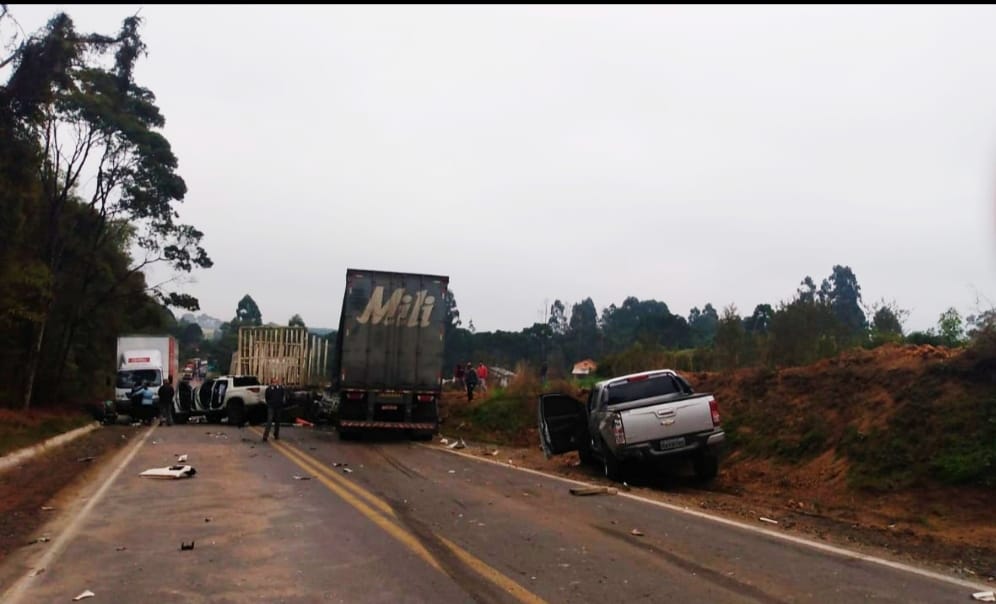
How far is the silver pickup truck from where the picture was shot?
520 inches

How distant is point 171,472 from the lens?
14.8 metres

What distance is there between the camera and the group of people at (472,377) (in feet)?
103

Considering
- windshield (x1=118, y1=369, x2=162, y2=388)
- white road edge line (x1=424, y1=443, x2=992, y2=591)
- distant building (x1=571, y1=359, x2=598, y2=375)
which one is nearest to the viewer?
white road edge line (x1=424, y1=443, x2=992, y2=591)

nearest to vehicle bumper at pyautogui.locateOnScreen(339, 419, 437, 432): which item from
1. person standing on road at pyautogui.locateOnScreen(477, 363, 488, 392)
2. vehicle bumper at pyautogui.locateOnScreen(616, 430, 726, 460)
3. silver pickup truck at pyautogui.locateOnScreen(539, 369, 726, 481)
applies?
silver pickup truck at pyautogui.locateOnScreen(539, 369, 726, 481)

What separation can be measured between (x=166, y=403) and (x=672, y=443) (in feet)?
78.2

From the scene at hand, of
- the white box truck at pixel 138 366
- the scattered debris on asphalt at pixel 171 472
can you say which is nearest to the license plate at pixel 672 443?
the scattered debris on asphalt at pixel 171 472

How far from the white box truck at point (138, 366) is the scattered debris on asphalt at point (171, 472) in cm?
2052

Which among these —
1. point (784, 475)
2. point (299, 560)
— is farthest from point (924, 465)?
point (299, 560)

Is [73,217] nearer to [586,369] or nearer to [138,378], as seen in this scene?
[138,378]

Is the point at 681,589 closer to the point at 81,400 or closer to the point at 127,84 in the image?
the point at 127,84

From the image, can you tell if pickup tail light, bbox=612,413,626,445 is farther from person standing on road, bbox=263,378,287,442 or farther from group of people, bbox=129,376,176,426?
group of people, bbox=129,376,176,426

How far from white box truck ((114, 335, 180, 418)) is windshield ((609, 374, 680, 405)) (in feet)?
83.0

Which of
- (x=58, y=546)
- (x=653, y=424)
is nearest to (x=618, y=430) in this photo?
(x=653, y=424)

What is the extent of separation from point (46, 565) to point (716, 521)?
7126mm
